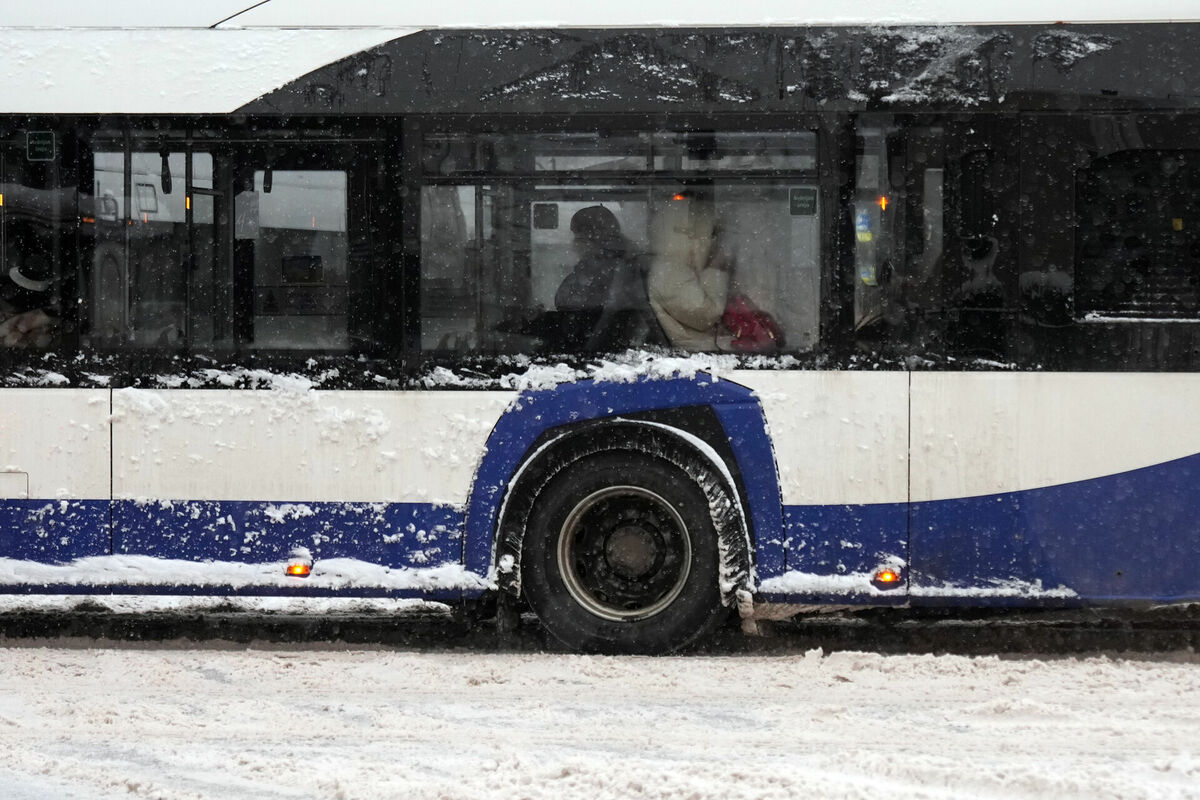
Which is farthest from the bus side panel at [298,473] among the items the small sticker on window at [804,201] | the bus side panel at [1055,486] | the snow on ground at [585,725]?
the bus side panel at [1055,486]

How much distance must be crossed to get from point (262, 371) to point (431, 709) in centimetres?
206

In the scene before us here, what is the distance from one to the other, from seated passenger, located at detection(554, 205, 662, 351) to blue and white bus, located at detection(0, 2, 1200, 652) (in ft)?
0.05

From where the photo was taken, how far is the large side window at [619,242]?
22.8ft

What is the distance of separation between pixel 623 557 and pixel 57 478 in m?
2.83

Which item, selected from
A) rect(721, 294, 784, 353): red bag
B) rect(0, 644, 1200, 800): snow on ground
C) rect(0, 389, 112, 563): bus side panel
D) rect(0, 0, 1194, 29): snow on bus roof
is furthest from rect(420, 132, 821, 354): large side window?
rect(0, 389, 112, 563): bus side panel

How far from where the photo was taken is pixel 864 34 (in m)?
6.95

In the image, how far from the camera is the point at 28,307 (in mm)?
7219

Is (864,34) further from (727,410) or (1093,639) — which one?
(1093,639)

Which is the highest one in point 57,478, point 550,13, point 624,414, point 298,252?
point 550,13


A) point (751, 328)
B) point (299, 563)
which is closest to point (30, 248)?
point (299, 563)

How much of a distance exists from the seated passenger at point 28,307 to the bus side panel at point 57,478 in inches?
13.0

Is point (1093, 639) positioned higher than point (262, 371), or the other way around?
point (262, 371)

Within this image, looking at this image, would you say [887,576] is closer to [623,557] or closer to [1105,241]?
[623,557]

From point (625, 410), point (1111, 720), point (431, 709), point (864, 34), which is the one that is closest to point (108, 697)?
point (431, 709)
